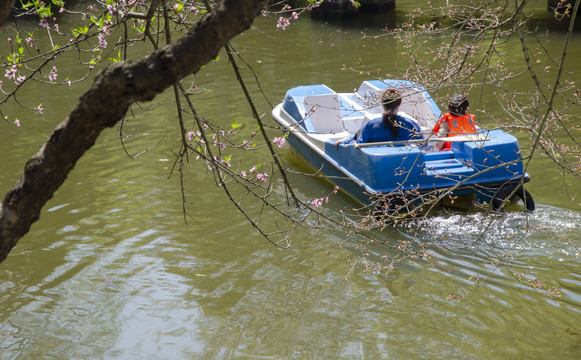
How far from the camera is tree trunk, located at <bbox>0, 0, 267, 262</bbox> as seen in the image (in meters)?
2.07

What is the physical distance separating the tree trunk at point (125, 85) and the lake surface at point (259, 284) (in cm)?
283

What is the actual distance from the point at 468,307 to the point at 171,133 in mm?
6209

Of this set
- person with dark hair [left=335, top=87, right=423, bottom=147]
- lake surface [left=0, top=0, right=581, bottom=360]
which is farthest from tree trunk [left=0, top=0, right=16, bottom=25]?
person with dark hair [left=335, top=87, right=423, bottom=147]

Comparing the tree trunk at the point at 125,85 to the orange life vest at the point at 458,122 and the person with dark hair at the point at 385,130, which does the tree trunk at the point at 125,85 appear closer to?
the person with dark hair at the point at 385,130

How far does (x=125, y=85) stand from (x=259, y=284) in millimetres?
4213

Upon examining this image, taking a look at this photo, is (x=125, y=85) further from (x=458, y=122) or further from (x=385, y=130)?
(x=458, y=122)

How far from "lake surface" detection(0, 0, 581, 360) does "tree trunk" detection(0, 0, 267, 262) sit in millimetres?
2832

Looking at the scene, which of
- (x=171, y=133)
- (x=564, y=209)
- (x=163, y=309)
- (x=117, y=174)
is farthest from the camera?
(x=171, y=133)

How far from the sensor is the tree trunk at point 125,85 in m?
2.07

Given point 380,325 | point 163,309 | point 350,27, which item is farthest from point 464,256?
point 350,27

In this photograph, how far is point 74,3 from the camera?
23.8 metres

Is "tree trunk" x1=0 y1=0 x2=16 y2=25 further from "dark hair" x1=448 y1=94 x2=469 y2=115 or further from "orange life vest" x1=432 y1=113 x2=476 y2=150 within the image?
"orange life vest" x1=432 y1=113 x2=476 y2=150

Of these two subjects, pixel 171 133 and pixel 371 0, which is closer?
pixel 171 133

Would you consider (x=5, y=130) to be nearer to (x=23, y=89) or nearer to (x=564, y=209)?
(x=23, y=89)
